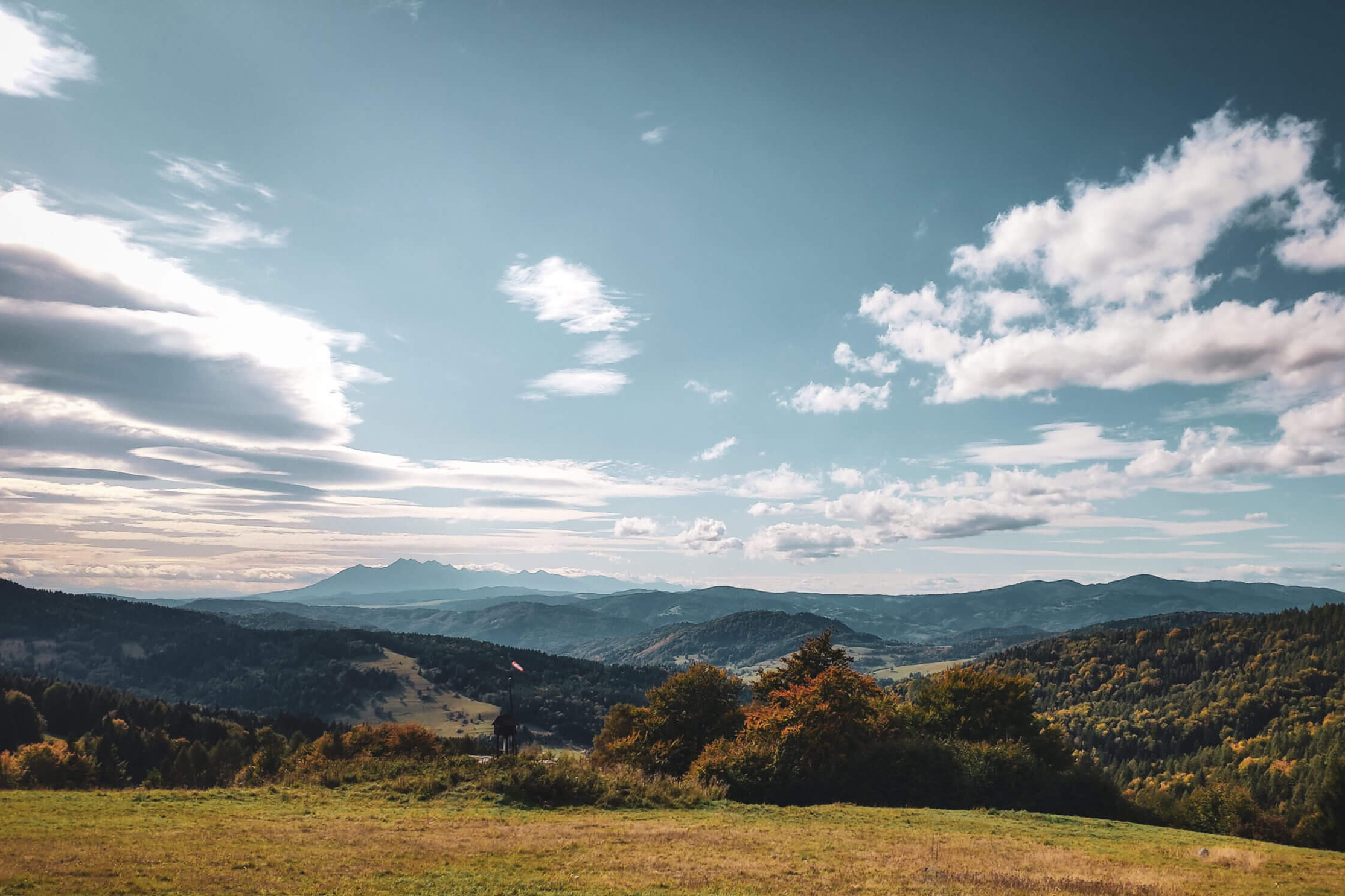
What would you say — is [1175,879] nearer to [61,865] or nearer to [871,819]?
[871,819]

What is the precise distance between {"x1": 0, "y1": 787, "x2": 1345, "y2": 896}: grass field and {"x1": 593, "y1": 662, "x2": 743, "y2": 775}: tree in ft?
72.1

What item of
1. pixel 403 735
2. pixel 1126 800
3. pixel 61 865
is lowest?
pixel 403 735

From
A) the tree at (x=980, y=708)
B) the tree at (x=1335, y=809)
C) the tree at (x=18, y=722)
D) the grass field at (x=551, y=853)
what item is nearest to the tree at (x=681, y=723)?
the tree at (x=980, y=708)

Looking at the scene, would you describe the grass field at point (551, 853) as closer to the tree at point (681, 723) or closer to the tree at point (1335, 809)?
the tree at point (681, 723)

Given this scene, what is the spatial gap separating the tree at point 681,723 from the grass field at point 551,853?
22.0m

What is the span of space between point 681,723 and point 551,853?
3941cm

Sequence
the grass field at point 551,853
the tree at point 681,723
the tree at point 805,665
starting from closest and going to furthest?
the grass field at point 551,853 → the tree at point 681,723 → the tree at point 805,665

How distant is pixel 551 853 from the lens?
76.3ft

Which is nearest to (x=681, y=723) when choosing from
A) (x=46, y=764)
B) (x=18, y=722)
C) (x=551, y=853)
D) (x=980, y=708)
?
(x=980, y=708)

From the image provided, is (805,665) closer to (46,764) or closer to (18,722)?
(46,764)

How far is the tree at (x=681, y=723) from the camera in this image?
55.9 metres

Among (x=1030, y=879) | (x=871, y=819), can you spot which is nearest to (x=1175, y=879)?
(x=1030, y=879)

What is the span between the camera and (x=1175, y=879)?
22.0 metres

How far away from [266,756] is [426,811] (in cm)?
9059
